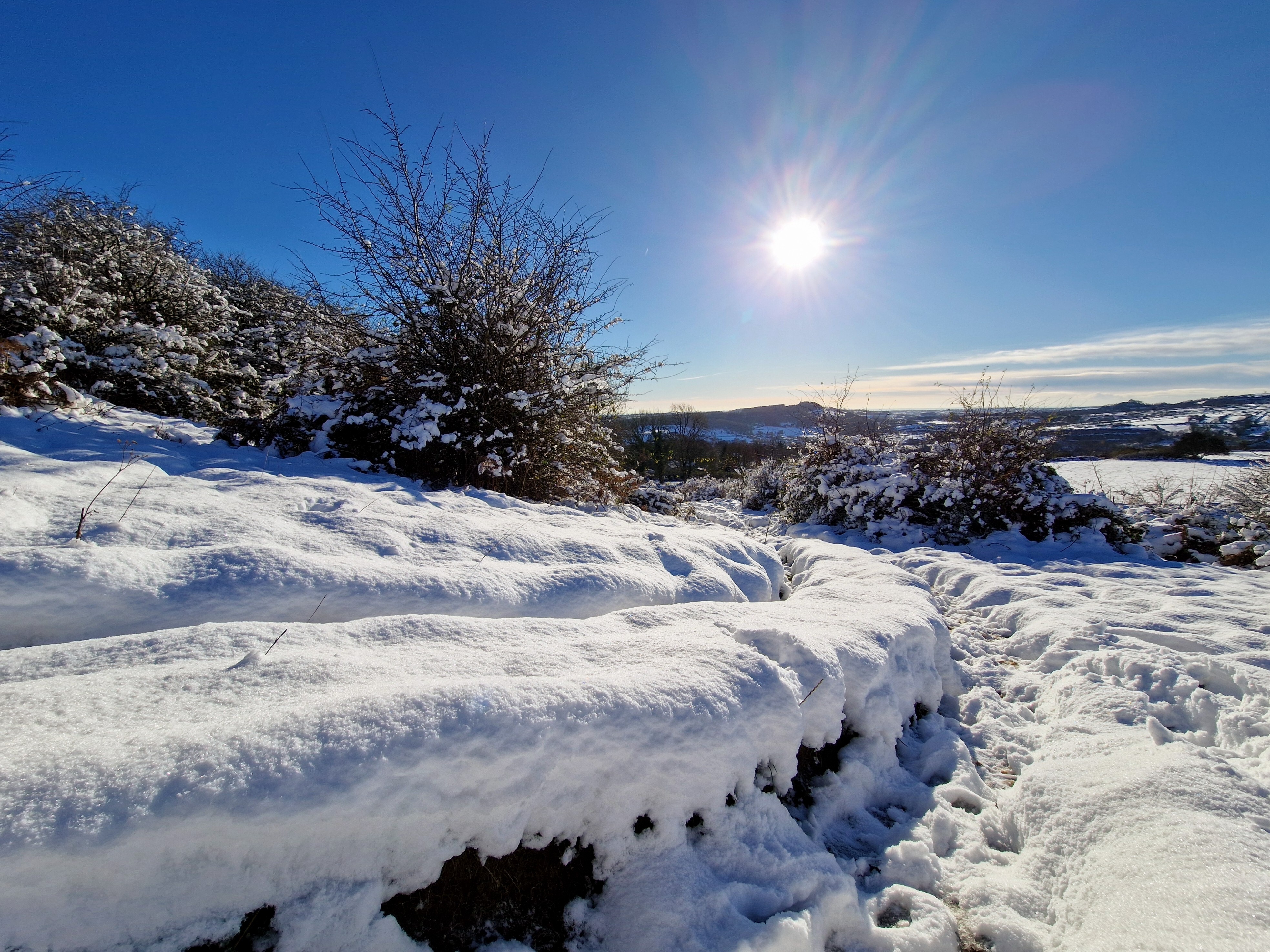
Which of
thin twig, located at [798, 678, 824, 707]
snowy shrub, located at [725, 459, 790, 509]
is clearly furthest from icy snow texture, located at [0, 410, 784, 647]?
snowy shrub, located at [725, 459, 790, 509]

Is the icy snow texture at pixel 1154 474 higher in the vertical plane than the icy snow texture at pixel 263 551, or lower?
lower

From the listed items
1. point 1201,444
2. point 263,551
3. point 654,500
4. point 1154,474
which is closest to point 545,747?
point 263,551

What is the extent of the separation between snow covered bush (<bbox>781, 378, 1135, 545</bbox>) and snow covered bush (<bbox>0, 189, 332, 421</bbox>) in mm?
8574

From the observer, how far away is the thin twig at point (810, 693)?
191cm

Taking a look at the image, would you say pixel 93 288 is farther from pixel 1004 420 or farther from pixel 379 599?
pixel 1004 420

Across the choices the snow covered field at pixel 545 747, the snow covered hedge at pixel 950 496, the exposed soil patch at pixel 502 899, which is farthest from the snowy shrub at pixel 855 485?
the exposed soil patch at pixel 502 899

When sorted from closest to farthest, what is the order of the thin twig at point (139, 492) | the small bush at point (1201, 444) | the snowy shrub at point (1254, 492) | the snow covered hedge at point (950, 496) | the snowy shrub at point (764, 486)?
the thin twig at point (139, 492) < the snowy shrub at point (1254, 492) < the snow covered hedge at point (950, 496) < the snowy shrub at point (764, 486) < the small bush at point (1201, 444)

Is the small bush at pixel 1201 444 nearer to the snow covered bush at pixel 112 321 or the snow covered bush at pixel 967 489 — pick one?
the snow covered bush at pixel 967 489

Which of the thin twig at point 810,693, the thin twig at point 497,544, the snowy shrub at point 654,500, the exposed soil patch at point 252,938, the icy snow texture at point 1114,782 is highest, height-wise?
the thin twig at point 497,544

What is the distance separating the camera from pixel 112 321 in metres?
5.80

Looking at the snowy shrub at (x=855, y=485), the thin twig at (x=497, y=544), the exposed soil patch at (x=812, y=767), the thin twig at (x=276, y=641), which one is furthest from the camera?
the snowy shrub at (x=855, y=485)

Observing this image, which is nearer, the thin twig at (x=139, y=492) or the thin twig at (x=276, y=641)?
the thin twig at (x=276, y=641)

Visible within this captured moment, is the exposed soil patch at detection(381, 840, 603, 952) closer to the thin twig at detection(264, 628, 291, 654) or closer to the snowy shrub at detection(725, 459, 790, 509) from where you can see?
the thin twig at detection(264, 628, 291, 654)

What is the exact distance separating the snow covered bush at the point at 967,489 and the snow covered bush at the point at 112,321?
8574mm
